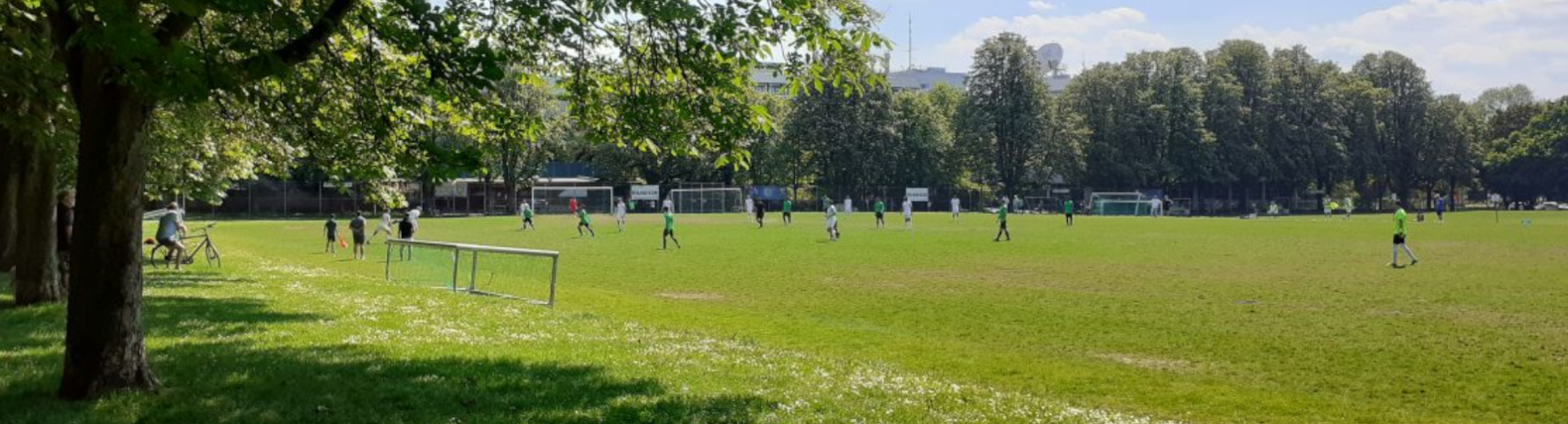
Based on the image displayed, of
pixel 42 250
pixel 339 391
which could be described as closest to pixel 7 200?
pixel 42 250

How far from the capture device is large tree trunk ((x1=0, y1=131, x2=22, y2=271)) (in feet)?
55.0

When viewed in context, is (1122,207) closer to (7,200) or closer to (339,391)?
(7,200)

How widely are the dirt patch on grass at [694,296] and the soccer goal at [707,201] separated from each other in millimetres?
64782

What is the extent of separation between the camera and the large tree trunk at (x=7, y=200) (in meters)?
16.8

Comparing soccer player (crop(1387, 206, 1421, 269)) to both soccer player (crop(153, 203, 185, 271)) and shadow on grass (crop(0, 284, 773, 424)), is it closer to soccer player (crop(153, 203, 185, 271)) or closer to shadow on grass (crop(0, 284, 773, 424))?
shadow on grass (crop(0, 284, 773, 424))

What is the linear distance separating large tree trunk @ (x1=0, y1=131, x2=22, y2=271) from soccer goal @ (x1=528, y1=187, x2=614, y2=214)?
62.8 metres

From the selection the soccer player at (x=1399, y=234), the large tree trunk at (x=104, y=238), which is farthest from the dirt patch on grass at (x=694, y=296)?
the soccer player at (x=1399, y=234)

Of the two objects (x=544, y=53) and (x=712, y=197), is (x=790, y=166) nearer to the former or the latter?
(x=712, y=197)

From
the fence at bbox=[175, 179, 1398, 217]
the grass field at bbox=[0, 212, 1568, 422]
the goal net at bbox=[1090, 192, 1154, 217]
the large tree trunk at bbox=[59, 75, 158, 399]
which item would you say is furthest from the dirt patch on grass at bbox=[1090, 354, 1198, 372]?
the goal net at bbox=[1090, 192, 1154, 217]

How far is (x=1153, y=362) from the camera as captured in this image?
37.7 ft

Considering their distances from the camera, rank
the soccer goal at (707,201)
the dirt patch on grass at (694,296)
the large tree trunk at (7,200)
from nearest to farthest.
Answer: the large tree trunk at (7,200), the dirt patch on grass at (694,296), the soccer goal at (707,201)

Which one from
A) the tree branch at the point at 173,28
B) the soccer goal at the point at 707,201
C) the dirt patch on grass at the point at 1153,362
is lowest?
the dirt patch on grass at the point at 1153,362

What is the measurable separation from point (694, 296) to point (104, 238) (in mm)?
12312

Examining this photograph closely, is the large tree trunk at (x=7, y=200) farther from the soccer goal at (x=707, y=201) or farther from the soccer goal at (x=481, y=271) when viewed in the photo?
the soccer goal at (x=707, y=201)
